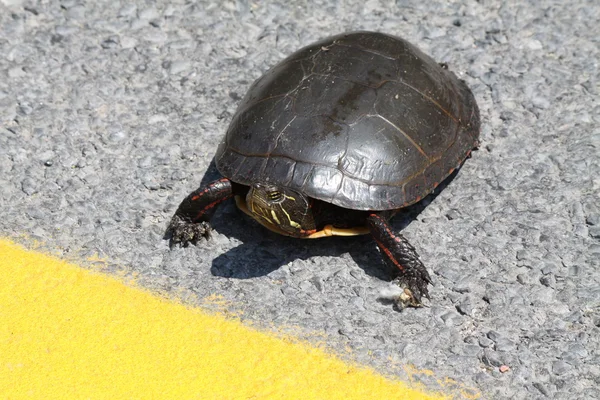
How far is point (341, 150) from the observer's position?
4309mm

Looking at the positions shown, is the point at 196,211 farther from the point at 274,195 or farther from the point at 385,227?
the point at 385,227

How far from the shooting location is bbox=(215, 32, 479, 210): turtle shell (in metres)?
4.30

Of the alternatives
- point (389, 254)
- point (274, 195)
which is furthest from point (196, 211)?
point (389, 254)

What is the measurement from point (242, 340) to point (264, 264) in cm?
62

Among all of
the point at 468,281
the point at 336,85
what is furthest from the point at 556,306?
the point at 336,85

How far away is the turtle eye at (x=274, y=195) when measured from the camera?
4.17 metres

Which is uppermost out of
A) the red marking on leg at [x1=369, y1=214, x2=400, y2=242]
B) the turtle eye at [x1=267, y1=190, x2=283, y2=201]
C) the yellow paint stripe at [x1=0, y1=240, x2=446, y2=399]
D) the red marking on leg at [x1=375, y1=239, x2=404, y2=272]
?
the turtle eye at [x1=267, y1=190, x2=283, y2=201]

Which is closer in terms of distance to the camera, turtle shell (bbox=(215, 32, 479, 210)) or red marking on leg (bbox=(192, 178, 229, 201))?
turtle shell (bbox=(215, 32, 479, 210))

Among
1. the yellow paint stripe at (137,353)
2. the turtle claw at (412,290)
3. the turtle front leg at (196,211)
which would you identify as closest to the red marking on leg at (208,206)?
the turtle front leg at (196,211)

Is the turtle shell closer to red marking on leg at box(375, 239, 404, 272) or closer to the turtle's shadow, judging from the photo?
red marking on leg at box(375, 239, 404, 272)

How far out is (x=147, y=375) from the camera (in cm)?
372

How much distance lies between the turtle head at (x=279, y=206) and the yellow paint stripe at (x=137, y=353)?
2.01ft

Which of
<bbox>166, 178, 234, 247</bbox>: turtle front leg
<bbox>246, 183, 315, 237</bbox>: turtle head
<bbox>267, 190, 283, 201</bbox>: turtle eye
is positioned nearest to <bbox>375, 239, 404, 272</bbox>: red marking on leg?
<bbox>246, 183, 315, 237</bbox>: turtle head

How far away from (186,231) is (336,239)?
0.90m
